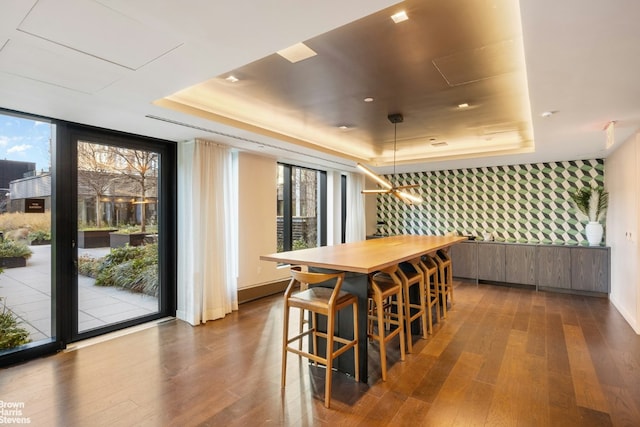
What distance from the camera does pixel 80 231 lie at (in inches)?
138

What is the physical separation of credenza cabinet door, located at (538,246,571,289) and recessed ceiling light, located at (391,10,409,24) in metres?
5.42

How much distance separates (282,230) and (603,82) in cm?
484

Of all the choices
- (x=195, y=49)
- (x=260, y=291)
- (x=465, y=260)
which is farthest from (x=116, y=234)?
(x=465, y=260)

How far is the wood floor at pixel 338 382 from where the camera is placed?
7.22 ft

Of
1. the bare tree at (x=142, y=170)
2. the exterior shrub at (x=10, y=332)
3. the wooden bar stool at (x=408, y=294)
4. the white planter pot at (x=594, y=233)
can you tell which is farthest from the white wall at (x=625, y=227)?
the exterior shrub at (x=10, y=332)

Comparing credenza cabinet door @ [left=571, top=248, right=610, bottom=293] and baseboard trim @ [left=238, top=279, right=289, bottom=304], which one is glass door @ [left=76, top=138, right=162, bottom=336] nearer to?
baseboard trim @ [left=238, top=279, right=289, bottom=304]

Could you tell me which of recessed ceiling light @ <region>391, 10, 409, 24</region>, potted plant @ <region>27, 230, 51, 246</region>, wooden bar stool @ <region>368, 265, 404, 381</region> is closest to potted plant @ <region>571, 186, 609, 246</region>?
wooden bar stool @ <region>368, 265, 404, 381</region>

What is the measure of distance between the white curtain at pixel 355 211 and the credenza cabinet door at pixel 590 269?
3.89 metres

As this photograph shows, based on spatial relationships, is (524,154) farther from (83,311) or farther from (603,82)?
(83,311)

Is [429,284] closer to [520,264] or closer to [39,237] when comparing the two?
[520,264]

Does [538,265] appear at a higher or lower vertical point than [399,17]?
lower

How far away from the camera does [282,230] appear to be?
609 cm

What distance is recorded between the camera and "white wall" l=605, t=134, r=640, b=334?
12.5 ft

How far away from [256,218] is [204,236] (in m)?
1.15
